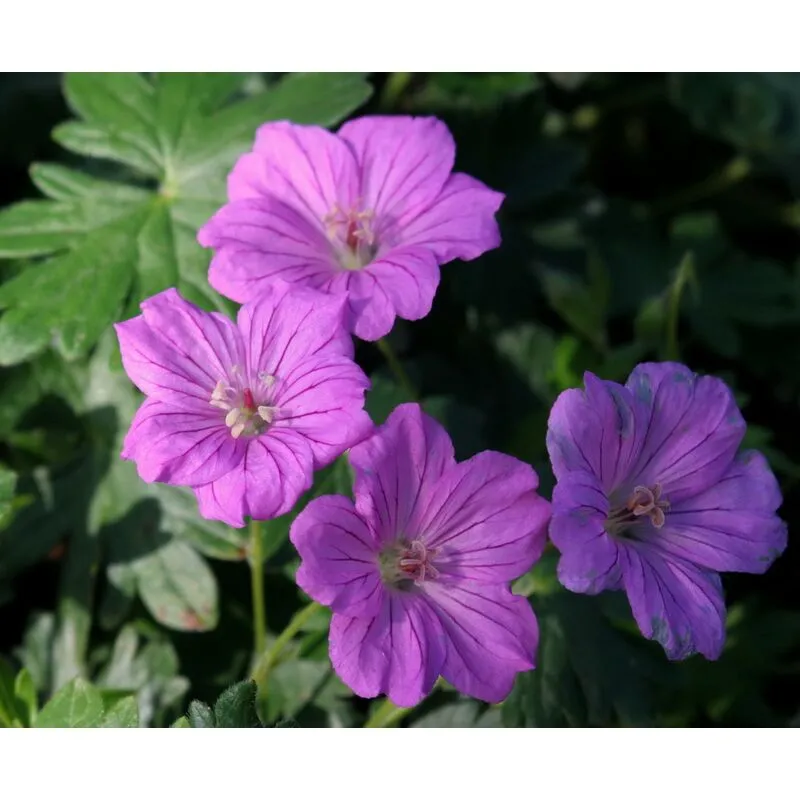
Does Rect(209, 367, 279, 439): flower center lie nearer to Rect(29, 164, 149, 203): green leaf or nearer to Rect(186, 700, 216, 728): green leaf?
Rect(186, 700, 216, 728): green leaf

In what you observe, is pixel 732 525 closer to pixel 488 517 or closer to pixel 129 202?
pixel 488 517

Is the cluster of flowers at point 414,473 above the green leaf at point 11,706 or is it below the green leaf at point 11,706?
above

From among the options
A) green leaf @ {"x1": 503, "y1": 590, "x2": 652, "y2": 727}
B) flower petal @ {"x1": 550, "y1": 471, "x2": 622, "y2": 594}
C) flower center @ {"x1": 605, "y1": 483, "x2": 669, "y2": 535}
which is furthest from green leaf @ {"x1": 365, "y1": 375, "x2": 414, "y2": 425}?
flower petal @ {"x1": 550, "y1": 471, "x2": 622, "y2": 594}

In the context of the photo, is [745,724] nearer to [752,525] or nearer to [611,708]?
[611,708]

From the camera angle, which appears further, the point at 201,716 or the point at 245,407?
the point at 245,407

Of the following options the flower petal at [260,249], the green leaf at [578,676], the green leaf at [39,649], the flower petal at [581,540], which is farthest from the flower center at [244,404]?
the green leaf at [39,649]

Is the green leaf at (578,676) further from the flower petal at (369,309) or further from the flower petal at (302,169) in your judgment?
the flower petal at (302,169)

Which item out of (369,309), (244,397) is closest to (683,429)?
(369,309)
